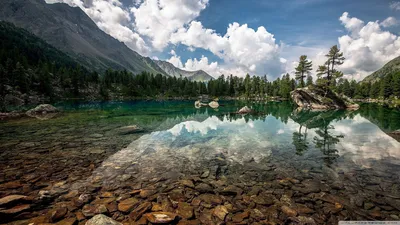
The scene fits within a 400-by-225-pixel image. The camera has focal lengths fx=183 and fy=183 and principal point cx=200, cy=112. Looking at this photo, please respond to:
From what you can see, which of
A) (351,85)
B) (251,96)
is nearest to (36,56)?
(251,96)

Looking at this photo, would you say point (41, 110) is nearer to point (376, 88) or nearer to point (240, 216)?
point (240, 216)

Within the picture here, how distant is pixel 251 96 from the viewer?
149000 millimetres

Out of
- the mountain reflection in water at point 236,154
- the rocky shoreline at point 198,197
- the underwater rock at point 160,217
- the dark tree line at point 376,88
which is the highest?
the dark tree line at point 376,88

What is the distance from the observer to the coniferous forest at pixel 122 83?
259 feet

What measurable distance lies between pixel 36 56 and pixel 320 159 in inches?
8179

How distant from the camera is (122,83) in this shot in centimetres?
16062

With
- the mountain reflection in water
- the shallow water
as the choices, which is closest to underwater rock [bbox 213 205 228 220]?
the shallow water

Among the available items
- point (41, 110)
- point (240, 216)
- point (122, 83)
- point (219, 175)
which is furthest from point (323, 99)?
point (122, 83)

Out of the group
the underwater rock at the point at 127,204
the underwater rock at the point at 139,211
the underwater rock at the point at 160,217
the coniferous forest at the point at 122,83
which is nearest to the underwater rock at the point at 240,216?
the underwater rock at the point at 160,217

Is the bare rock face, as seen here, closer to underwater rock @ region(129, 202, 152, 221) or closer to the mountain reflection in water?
the mountain reflection in water

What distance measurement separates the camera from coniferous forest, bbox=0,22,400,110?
259ft

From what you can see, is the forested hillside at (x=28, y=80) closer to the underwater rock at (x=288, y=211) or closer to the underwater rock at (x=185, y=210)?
the underwater rock at (x=185, y=210)

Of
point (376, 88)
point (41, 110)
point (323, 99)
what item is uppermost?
point (376, 88)

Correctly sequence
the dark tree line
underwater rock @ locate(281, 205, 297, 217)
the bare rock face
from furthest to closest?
the dark tree line, the bare rock face, underwater rock @ locate(281, 205, 297, 217)
